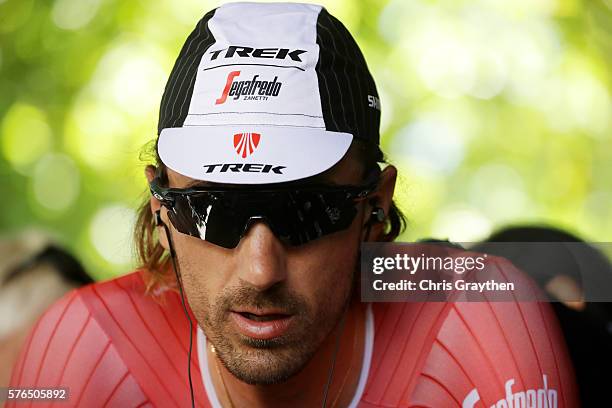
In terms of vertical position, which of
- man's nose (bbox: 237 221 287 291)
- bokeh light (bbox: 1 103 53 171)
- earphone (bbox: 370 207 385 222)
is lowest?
man's nose (bbox: 237 221 287 291)

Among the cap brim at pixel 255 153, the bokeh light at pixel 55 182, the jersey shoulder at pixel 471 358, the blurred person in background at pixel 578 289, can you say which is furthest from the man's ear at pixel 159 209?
the bokeh light at pixel 55 182

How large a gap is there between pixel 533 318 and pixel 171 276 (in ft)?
2.39

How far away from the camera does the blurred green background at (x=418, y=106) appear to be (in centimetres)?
232

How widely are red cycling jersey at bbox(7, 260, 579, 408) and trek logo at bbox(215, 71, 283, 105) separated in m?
0.50

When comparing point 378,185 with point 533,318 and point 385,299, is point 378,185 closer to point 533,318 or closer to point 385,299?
point 385,299

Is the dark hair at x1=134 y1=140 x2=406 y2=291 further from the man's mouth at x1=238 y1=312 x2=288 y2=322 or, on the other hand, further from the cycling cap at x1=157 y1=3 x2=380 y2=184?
the man's mouth at x1=238 y1=312 x2=288 y2=322

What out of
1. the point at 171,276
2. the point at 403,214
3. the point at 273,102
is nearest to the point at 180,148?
the point at 273,102

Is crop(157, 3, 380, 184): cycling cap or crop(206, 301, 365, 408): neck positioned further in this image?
crop(206, 301, 365, 408): neck

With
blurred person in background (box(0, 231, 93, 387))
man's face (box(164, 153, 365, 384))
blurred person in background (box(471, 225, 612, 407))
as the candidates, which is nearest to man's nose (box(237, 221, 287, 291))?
man's face (box(164, 153, 365, 384))

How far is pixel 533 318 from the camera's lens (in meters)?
1.40

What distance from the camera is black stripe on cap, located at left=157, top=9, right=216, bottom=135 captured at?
1306 mm

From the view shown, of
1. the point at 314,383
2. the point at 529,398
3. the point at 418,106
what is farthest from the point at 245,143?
the point at 418,106

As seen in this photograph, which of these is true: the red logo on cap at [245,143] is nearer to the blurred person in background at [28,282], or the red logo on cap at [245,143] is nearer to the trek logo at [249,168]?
the trek logo at [249,168]

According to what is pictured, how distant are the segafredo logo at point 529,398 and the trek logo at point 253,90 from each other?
2.14 feet
